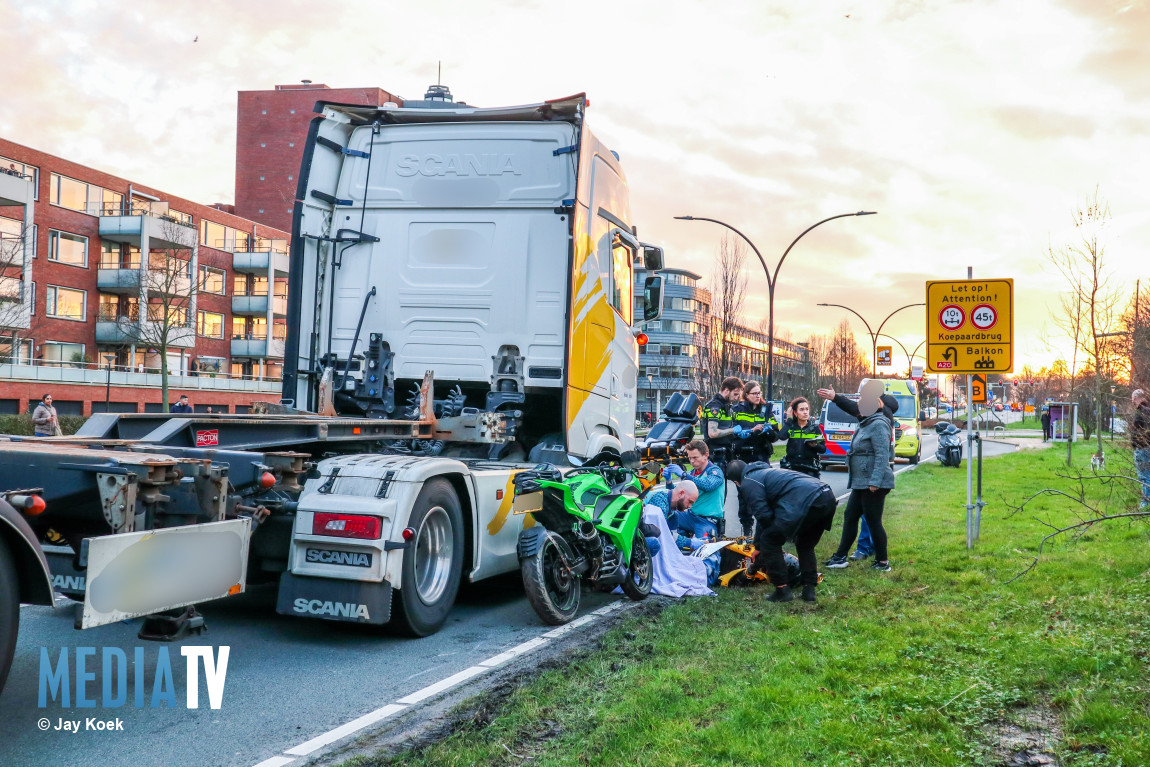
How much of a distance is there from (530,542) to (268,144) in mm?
69751

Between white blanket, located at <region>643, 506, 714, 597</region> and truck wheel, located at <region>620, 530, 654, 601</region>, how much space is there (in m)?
0.18

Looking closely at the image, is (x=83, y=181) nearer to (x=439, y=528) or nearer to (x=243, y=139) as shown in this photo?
(x=243, y=139)

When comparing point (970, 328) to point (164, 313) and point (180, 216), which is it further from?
point (180, 216)


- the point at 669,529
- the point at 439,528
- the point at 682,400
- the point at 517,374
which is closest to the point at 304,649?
the point at 439,528

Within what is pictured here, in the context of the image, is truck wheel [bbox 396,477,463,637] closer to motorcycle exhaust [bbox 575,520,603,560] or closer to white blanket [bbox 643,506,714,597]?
motorcycle exhaust [bbox 575,520,603,560]

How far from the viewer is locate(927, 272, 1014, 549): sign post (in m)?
10.3

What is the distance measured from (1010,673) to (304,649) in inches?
167

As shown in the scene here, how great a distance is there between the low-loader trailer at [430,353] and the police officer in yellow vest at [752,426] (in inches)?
55.9

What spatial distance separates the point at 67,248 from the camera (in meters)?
44.9

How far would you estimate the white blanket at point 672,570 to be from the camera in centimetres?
824

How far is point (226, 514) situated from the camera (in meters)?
5.13

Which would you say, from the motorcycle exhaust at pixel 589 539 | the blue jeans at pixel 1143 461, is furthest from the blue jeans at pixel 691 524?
the blue jeans at pixel 1143 461

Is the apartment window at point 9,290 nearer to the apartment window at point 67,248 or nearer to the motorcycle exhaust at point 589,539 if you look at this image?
the apartment window at point 67,248

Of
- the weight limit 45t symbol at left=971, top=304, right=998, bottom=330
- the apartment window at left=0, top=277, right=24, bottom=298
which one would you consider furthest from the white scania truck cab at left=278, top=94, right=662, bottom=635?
the apartment window at left=0, top=277, right=24, bottom=298
